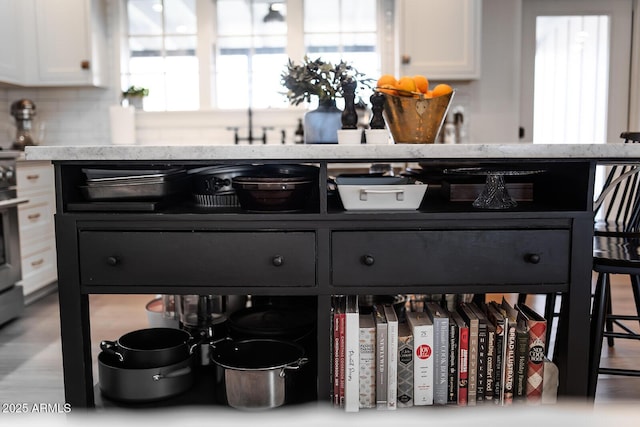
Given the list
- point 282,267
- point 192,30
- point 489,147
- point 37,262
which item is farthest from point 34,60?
point 489,147

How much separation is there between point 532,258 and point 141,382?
1.30 metres

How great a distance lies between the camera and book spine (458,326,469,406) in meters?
1.83

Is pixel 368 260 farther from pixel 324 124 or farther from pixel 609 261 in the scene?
pixel 609 261

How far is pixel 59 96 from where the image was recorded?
15.8 feet

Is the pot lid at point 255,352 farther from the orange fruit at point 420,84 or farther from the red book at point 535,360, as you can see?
the orange fruit at point 420,84

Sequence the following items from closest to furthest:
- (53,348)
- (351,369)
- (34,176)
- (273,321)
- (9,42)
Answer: (351,369), (273,321), (53,348), (34,176), (9,42)

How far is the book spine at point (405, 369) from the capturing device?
1818 mm

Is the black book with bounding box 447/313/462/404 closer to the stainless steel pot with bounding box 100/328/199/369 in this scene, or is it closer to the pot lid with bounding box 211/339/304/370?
the pot lid with bounding box 211/339/304/370

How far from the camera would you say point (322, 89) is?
204 cm

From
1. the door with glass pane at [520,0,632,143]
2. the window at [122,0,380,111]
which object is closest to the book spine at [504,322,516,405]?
the window at [122,0,380,111]

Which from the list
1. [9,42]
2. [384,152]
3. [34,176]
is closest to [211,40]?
[9,42]

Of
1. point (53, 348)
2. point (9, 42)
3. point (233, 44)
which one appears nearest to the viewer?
point (53, 348)

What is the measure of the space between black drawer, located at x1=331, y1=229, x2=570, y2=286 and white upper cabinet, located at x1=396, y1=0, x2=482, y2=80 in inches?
115

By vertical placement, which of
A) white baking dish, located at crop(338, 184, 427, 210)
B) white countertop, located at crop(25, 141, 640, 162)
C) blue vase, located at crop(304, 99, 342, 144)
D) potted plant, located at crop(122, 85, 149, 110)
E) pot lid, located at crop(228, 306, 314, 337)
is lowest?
pot lid, located at crop(228, 306, 314, 337)
